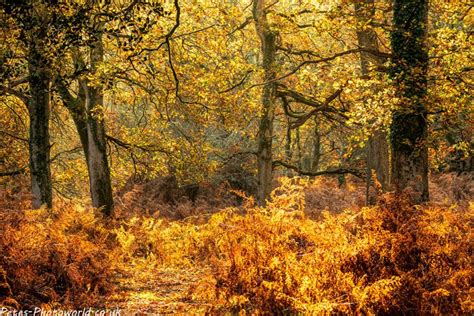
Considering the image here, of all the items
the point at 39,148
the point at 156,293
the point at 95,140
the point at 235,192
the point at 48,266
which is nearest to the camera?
the point at 48,266

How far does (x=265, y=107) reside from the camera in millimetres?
15086

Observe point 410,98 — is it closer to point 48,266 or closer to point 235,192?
point 235,192

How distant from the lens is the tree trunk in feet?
48.9

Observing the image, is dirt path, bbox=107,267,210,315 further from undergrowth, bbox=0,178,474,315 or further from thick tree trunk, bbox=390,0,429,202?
thick tree trunk, bbox=390,0,429,202

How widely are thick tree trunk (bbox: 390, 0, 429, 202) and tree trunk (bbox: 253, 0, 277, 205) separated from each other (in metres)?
5.31

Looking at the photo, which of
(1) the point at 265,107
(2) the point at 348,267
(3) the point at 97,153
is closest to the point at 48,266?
(2) the point at 348,267

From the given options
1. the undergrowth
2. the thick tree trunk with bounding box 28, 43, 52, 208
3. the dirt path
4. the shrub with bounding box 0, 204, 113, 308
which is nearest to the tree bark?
the thick tree trunk with bounding box 28, 43, 52, 208

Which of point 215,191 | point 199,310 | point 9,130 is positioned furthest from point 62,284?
point 215,191

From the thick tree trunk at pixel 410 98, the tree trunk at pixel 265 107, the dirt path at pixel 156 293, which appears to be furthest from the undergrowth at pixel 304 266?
the tree trunk at pixel 265 107

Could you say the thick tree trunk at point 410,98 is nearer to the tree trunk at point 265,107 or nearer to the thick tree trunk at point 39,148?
the tree trunk at point 265,107

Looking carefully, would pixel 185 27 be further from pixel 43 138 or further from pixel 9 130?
pixel 9 130

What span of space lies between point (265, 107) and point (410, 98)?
6.54 meters

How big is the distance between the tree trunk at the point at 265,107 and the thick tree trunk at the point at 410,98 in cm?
531

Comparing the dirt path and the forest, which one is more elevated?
the forest
